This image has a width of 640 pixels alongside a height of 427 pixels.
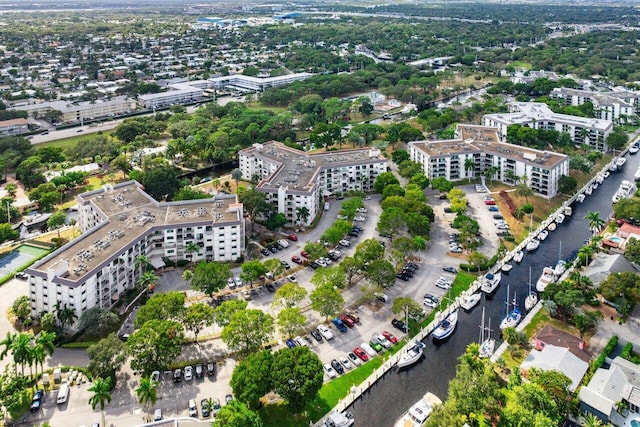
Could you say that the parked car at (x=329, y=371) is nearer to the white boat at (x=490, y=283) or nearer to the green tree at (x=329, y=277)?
the green tree at (x=329, y=277)

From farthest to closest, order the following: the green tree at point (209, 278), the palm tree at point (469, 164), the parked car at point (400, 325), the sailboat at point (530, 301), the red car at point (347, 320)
Answer: the palm tree at point (469, 164), the sailboat at point (530, 301), the green tree at point (209, 278), the red car at point (347, 320), the parked car at point (400, 325)

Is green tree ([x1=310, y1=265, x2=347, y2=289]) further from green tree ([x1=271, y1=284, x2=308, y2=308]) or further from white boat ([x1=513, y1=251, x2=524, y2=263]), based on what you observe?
white boat ([x1=513, y1=251, x2=524, y2=263])

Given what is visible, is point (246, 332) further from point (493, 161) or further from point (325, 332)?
point (493, 161)

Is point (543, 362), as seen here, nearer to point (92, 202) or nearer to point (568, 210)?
point (568, 210)

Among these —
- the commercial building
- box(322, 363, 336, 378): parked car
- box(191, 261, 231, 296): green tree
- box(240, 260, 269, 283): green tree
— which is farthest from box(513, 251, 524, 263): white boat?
the commercial building

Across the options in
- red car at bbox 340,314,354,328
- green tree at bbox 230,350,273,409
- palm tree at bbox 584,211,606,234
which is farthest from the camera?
palm tree at bbox 584,211,606,234

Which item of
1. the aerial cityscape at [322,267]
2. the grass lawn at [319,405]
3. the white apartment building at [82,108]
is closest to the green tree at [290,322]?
the aerial cityscape at [322,267]

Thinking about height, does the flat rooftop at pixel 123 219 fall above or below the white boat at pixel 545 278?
above
